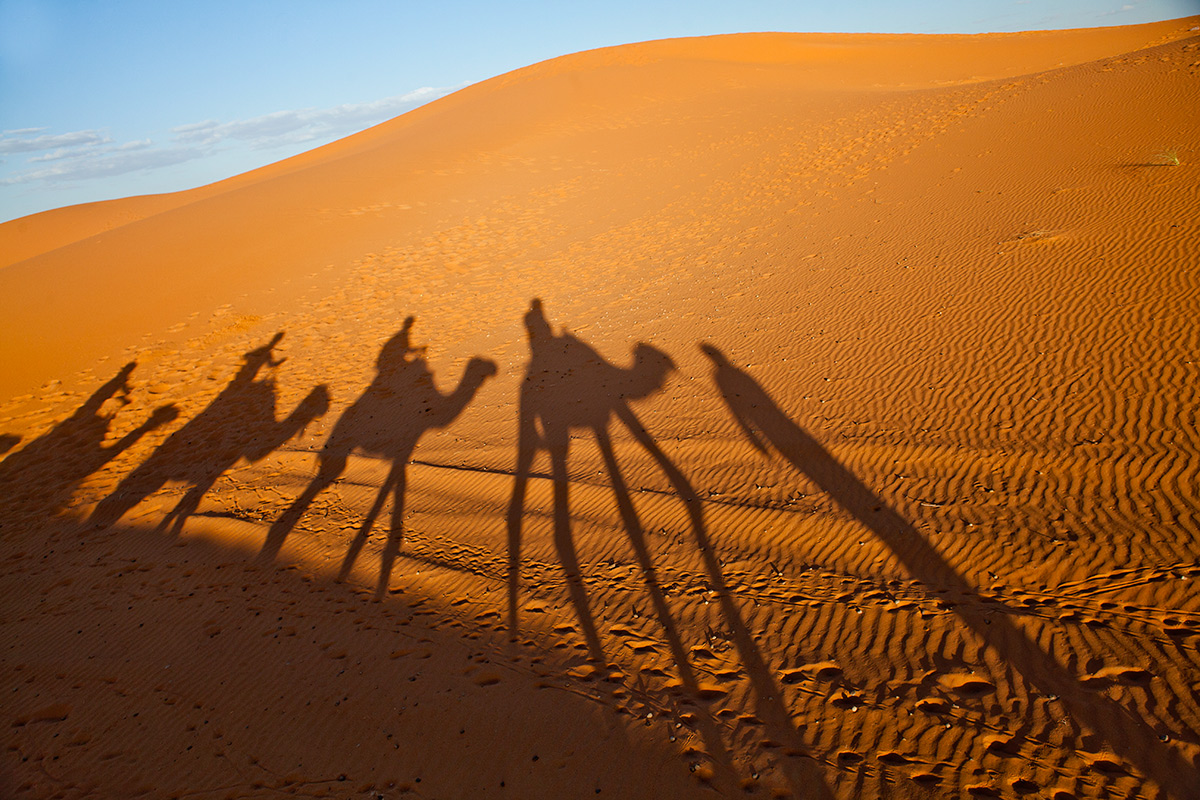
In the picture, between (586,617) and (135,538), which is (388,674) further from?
(135,538)

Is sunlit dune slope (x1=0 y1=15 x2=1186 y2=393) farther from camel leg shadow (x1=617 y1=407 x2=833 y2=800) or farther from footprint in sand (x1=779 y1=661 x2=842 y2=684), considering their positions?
footprint in sand (x1=779 y1=661 x2=842 y2=684)

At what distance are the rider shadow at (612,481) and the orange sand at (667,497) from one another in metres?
0.05

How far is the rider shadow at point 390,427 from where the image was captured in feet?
24.0

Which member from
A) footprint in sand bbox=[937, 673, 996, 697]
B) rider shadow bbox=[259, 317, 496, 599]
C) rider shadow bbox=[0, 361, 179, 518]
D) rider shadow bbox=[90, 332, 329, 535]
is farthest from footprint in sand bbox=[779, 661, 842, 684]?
rider shadow bbox=[0, 361, 179, 518]

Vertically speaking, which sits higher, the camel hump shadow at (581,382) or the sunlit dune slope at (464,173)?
the sunlit dune slope at (464,173)

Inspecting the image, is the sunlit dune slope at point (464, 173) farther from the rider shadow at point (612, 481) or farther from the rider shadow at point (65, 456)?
the rider shadow at point (612, 481)

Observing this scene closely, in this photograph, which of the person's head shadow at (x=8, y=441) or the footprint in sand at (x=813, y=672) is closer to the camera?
the footprint in sand at (x=813, y=672)

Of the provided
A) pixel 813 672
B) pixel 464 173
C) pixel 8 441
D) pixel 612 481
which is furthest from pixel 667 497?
pixel 464 173

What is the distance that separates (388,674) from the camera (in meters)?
4.91

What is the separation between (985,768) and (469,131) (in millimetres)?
33048

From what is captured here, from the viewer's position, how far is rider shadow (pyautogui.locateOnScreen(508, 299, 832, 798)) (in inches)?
159

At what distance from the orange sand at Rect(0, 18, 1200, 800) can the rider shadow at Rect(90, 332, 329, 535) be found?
0.28 feet

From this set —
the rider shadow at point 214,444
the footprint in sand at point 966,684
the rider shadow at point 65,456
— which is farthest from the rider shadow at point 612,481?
the rider shadow at point 65,456

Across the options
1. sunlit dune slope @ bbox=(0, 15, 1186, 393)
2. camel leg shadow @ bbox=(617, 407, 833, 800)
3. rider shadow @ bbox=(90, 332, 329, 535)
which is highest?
sunlit dune slope @ bbox=(0, 15, 1186, 393)
